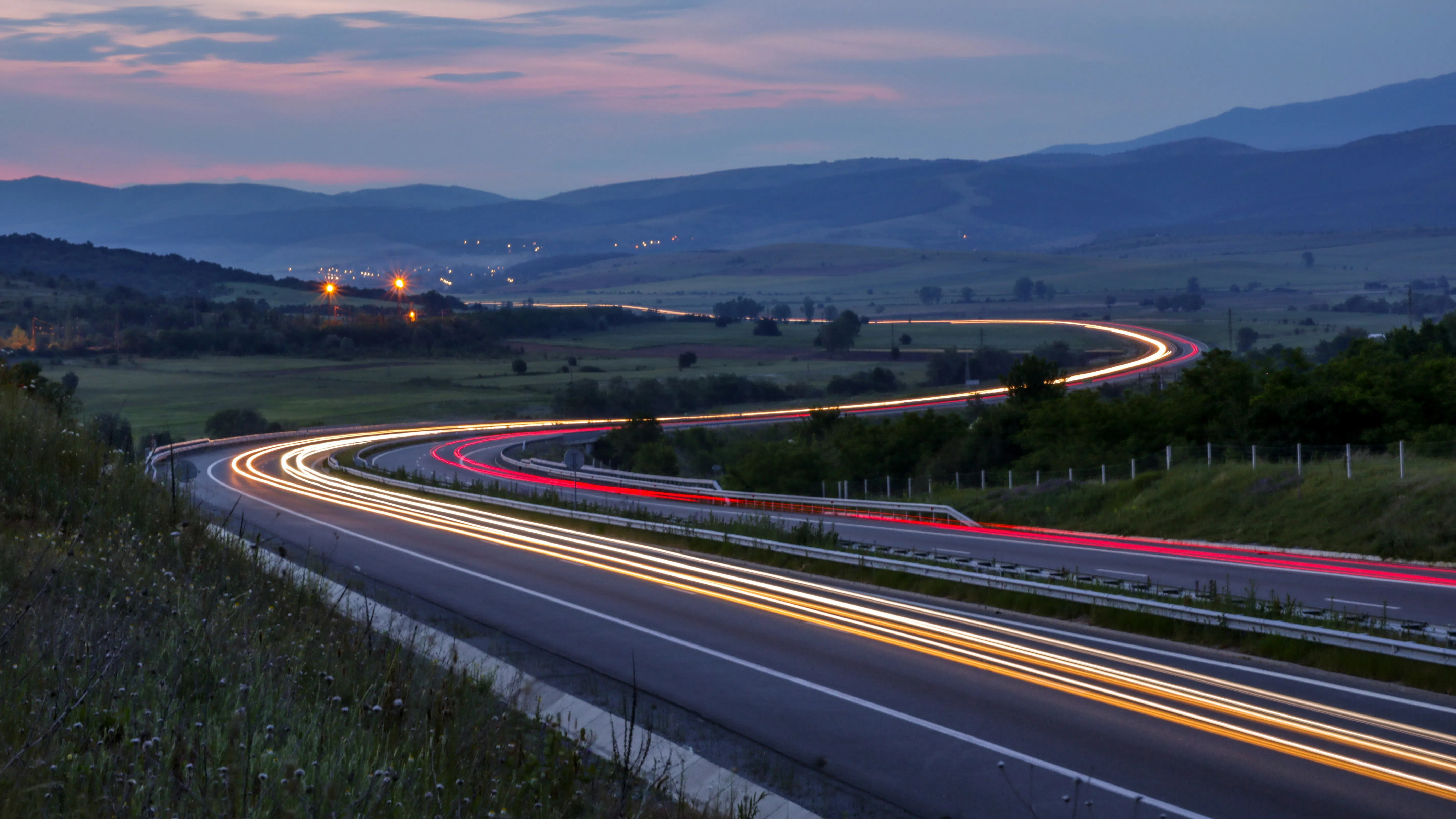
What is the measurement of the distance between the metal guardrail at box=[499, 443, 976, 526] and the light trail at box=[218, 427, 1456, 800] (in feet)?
41.7

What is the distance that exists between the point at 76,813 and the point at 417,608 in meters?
13.1

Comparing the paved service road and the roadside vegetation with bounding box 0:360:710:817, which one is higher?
the roadside vegetation with bounding box 0:360:710:817

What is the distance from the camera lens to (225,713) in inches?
271

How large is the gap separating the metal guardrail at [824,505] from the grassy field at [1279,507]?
2.51 meters

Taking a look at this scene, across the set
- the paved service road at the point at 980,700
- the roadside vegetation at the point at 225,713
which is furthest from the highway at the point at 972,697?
the roadside vegetation at the point at 225,713

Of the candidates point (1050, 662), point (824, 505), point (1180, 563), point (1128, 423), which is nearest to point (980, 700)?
point (1050, 662)

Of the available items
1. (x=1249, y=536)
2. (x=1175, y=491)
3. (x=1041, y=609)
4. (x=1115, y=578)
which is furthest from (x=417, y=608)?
(x=1175, y=491)

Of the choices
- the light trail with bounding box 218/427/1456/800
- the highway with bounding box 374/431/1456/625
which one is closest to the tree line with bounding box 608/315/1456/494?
the highway with bounding box 374/431/1456/625

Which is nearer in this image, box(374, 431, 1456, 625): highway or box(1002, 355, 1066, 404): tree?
box(374, 431, 1456, 625): highway

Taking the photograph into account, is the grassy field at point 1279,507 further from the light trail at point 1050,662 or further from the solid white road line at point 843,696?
Result: the solid white road line at point 843,696

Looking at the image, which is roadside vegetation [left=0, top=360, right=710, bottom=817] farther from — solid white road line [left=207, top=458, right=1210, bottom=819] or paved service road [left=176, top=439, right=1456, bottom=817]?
solid white road line [left=207, top=458, right=1210, bottom=819]

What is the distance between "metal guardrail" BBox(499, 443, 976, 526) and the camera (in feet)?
124

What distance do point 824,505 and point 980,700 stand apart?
32435 mm

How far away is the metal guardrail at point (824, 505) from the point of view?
124 feet
